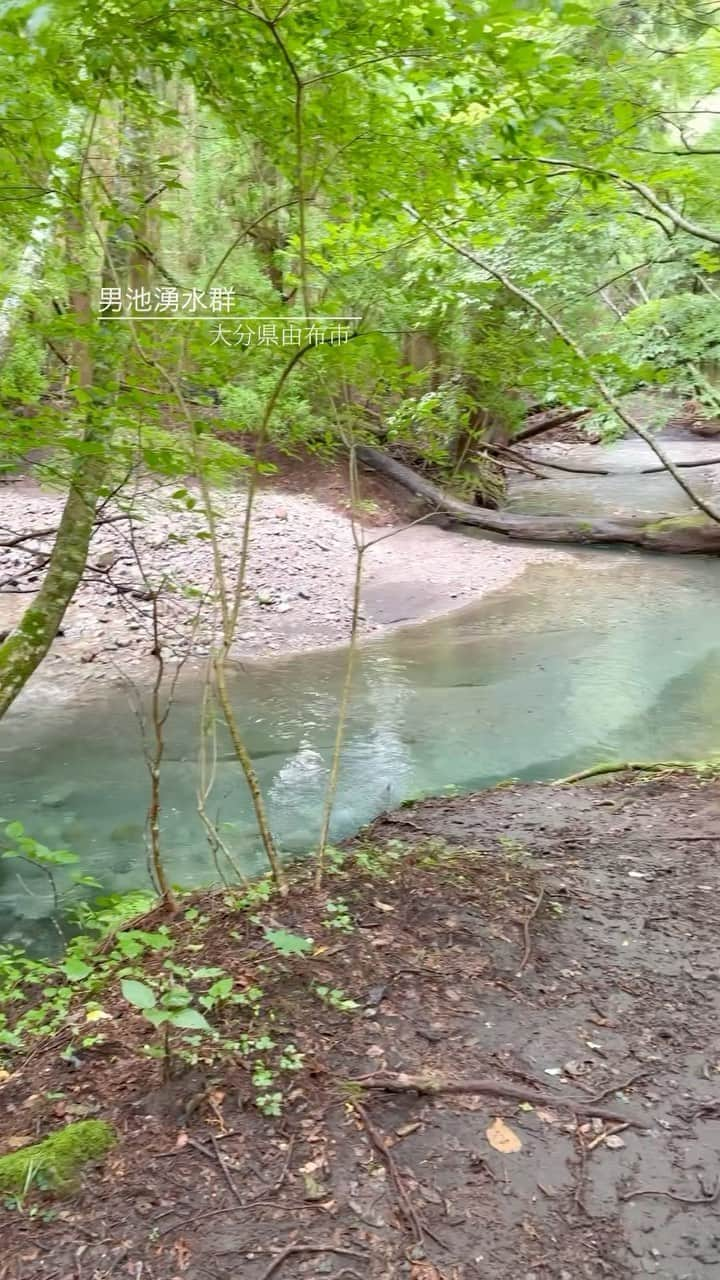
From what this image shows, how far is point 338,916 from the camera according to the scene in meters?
3.51

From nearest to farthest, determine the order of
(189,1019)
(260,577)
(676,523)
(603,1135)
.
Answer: (189,1019) < (603,1135) < (260,577) < (676,523)

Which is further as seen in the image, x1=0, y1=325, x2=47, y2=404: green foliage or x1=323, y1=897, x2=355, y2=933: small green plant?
x1=0, y1=325, x2=47, y2=404: green foliage

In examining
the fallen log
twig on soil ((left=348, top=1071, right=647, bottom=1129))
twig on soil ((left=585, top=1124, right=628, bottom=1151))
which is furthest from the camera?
the fallen log

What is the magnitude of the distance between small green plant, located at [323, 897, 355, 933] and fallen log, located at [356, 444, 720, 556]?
11944 millimetres

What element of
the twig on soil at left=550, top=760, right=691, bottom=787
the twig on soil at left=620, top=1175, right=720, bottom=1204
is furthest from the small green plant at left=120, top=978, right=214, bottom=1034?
the twig on soil at left=550, top=760, right=691, bottom=787

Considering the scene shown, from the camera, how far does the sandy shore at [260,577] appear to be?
9734 mm

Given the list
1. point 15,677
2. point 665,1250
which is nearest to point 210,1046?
point 665,1250

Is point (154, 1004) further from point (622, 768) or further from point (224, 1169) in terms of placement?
point (622, 768)

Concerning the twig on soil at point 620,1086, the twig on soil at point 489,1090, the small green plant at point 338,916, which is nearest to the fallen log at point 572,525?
the small green plant at point 338,916

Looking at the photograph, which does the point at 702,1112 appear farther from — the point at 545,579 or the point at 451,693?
the point at 545,579

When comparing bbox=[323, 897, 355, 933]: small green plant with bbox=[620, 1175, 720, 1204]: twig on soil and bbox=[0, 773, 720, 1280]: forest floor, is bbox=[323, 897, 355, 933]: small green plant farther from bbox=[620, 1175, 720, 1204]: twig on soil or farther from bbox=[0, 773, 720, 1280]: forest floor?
bbox=[620, 1175, 720, 1204]: twig on soil

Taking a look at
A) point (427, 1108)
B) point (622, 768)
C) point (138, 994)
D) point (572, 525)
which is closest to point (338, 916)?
point (427, 1108)

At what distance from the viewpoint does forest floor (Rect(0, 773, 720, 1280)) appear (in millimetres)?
2090

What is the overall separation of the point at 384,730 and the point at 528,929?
4.67m
